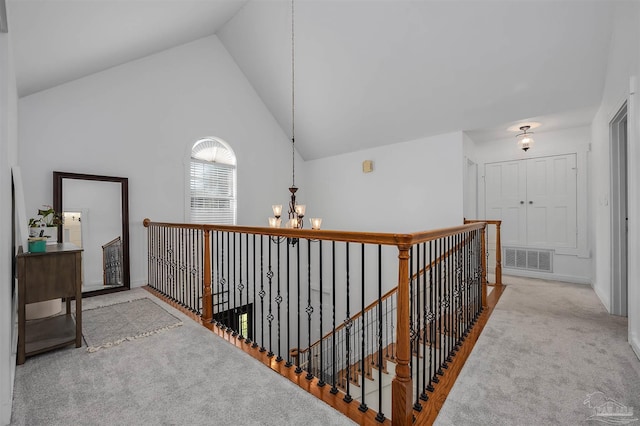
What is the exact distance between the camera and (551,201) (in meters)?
5.34

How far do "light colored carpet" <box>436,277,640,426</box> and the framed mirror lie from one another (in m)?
4.44

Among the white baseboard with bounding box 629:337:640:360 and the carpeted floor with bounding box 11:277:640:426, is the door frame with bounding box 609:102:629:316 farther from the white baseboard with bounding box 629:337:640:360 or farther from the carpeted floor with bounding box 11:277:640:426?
the white baseboard with bounding box 629:337:640:360

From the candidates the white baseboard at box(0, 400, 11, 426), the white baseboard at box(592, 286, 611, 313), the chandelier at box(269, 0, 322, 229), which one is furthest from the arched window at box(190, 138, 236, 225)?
the white baseboard at box(592, 286, 611, 313)

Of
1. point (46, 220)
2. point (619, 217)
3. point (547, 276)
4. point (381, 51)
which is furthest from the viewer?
point (547, 276)

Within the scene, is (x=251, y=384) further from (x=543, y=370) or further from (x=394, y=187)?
(x=394, y=187)

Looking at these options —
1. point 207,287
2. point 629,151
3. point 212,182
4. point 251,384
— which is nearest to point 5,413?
point 251,384

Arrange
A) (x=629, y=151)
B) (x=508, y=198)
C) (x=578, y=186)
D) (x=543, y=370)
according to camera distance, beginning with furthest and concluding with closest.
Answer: (x=508, y=198) < (x=578, y=186) < (x=629, y=151) < (x=543, y=370)

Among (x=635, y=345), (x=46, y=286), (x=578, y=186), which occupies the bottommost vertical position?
(x=635, y=345)

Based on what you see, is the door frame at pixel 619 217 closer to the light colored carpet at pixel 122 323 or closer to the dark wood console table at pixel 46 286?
the light colored carpet at pixel 122 323

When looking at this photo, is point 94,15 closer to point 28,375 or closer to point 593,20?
point 28,375

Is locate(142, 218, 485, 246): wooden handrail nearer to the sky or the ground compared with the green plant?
nearer to the ground

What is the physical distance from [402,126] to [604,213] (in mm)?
3006

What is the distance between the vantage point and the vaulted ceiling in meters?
2.96

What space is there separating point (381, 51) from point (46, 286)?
4510 mm
